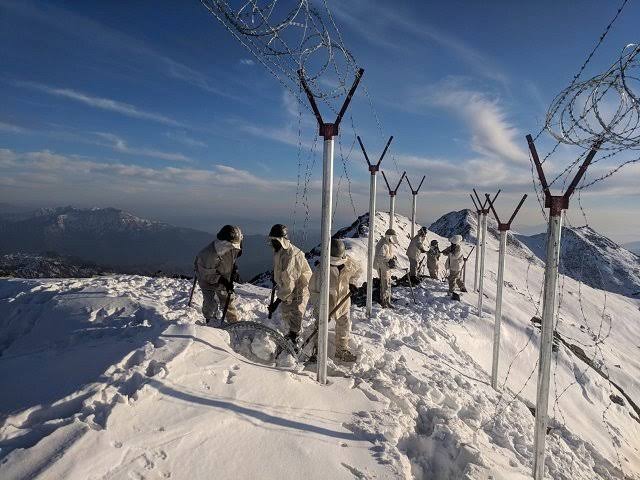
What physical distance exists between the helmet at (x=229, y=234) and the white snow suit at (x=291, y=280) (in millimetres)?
833

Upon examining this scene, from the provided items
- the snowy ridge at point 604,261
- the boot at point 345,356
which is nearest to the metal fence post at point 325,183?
the boot at point 345,356

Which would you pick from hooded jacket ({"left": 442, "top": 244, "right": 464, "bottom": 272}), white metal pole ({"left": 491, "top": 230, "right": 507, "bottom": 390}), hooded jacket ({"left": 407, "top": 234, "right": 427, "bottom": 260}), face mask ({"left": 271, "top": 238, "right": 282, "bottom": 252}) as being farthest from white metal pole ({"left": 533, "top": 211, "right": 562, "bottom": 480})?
hooded jacket ({"left": 407, "top": 234, "right": 427, "bottom": 260})

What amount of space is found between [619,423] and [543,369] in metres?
10.1

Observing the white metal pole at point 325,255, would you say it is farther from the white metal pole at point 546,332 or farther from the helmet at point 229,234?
the white metal pole at point 546,332

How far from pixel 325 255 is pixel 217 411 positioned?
270cm

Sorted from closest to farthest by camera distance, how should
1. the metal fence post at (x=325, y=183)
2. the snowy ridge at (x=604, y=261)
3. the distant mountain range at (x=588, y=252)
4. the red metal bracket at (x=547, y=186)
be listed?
1. the red metal bracket at (x=547, y=186)
2. the metal fence post at (x=325, y=183)
3. the distant mountain range at (x=588, y=252)
4. the snowy ridge at (x=604, y=261)

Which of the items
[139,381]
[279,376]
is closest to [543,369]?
[279,376]

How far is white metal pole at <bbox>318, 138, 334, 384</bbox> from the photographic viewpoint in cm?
563

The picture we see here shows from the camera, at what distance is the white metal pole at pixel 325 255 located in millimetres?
5633

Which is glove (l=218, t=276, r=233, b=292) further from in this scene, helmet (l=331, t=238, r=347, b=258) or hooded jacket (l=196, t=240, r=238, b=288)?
helmet (l=331, t=238, r=347, b=258)

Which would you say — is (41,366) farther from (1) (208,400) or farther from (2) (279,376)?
(2) (279,376)

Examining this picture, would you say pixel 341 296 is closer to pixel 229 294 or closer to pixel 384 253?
pixel 229 294

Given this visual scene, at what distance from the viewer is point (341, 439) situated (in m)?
4.80

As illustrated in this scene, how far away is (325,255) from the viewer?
618 cm
